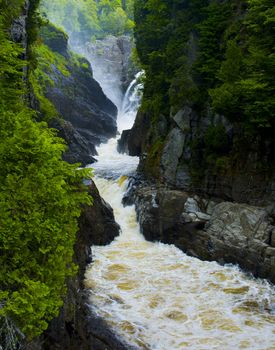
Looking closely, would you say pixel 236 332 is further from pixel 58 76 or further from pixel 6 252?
pixel 58 76

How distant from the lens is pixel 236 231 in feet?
55.3

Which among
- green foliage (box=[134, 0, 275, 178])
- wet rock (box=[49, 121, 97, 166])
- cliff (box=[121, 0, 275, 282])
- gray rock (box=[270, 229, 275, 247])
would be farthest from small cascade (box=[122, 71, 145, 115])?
gray rock (box=[270, 229, 275, 247])

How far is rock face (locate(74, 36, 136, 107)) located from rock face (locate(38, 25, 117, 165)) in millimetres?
6783

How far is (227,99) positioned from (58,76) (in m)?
33.7

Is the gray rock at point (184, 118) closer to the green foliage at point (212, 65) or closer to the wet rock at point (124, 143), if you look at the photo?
the green foliage at point (212, 65)

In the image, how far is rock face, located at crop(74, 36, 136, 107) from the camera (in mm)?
59438

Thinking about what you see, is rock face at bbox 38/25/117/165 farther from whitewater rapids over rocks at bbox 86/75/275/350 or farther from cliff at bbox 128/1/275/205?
whitewater rapids over rocks at bbox 86/75/275/350

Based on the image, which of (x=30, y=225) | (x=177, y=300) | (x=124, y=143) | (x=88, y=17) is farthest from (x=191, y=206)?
(x=88, y=17)

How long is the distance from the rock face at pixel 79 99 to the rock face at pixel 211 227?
18355 millimetres

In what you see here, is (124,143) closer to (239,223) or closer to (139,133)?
(139,133)

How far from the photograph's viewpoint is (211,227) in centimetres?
1816

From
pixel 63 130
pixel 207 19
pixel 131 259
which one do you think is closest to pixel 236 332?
pixel 131 259

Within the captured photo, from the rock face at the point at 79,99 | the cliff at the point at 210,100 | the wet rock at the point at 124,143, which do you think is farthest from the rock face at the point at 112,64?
the cliff at the point at 210,100

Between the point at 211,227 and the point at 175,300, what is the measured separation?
5082mm
